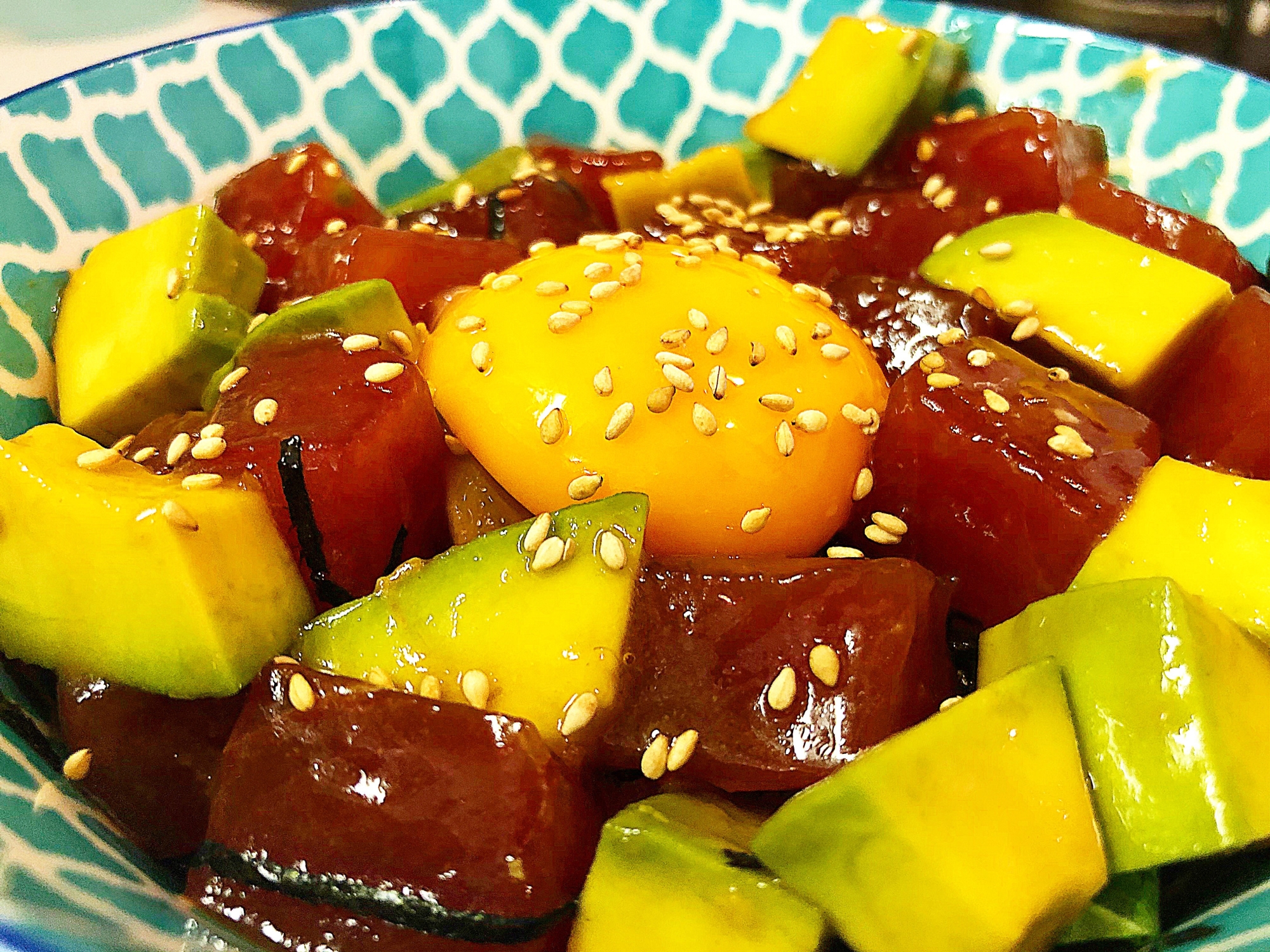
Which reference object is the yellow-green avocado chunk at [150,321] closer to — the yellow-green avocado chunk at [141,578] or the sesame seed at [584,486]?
the yellow-green avocado chunk at [141,578]

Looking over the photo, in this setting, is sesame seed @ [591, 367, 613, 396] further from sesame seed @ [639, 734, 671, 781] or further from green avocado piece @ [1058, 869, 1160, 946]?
green avocado piece @ [1058, 869, 1160, 946]

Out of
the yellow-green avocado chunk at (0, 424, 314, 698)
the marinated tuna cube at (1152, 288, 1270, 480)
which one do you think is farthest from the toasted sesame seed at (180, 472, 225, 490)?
the marinated tuna cube at (1152, 288, 1270, 480)

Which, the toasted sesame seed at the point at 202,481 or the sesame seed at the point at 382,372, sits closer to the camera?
the toasted sesame seed at the point at 202,481

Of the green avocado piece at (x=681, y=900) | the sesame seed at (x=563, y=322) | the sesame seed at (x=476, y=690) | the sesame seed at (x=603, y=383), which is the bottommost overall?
the green avocado piece at (x=681, y=900)

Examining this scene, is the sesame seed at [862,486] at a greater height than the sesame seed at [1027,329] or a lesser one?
lesser

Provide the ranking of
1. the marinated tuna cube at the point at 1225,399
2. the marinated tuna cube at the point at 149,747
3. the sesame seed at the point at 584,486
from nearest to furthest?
the marinated tuna cube at the point at 149,747 < the sesame seed at the point at 584,486 < the marinated tuna cube at the point at 1225,399

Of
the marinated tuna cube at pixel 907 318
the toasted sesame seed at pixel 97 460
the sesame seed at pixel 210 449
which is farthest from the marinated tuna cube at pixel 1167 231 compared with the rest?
the toasted sesame seed at pixel 97 460

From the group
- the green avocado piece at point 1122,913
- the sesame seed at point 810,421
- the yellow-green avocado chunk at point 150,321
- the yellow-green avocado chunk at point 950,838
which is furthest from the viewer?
the yellow-green avocado chunk at point 150,321
